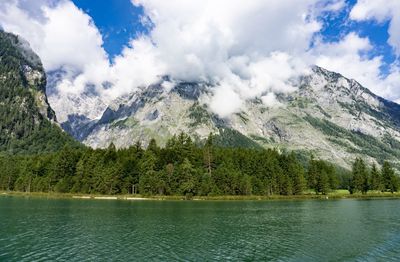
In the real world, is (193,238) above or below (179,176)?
below

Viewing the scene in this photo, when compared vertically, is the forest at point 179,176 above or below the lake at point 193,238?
above

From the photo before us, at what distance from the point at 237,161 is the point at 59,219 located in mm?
125189

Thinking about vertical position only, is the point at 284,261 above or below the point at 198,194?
below

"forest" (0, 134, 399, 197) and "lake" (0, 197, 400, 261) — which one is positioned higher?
"forest" (0, 134, 399, 197)

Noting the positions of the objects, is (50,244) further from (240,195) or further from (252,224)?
(240,195)

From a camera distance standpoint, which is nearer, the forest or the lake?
the lake

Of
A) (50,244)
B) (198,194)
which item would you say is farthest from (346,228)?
(198,194)

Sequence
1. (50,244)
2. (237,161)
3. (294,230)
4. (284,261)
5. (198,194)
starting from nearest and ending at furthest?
(284,261) → (50,244) → (294,230) → (198,194) → (237,161)

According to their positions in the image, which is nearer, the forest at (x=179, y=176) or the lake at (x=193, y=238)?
the lake at (x=193, y=238)

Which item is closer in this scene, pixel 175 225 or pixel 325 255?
pixel 325 255

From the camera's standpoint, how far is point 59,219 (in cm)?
8469

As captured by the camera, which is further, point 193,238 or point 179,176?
point 179,176

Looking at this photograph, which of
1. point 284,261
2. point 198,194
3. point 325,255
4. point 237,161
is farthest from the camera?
point 237,161

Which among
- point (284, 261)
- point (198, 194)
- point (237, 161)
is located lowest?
point (284, 261)
